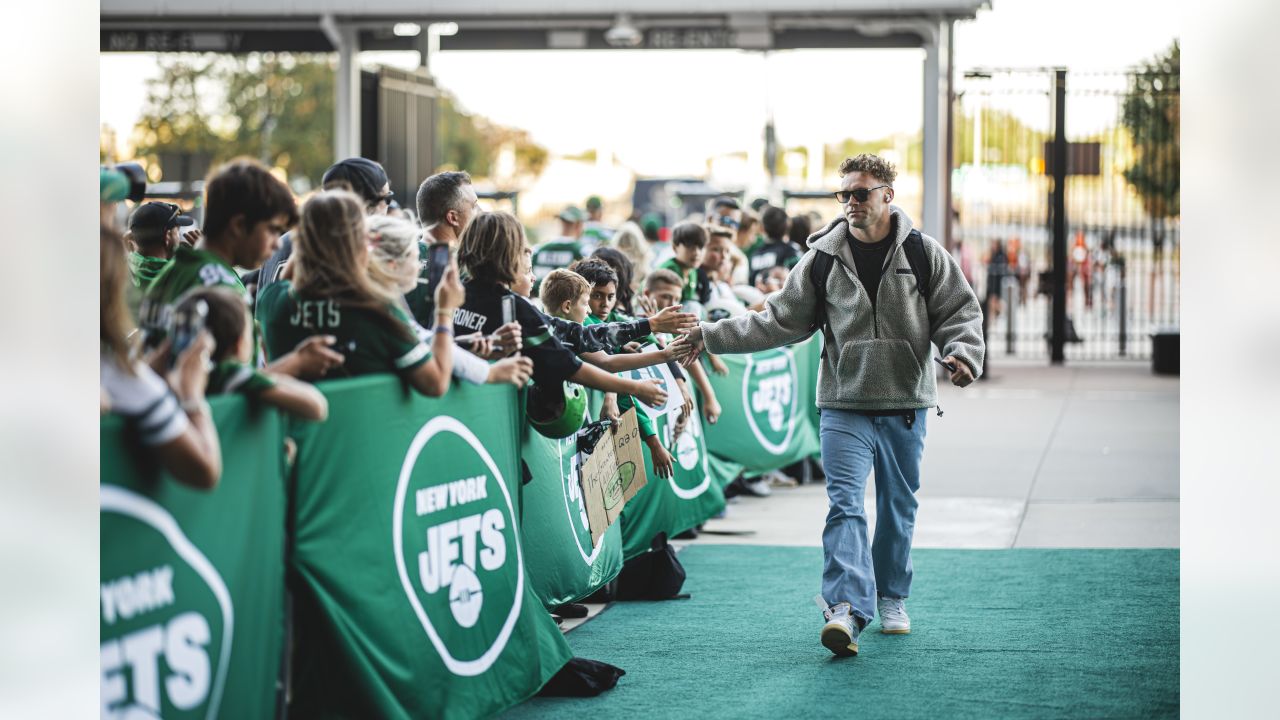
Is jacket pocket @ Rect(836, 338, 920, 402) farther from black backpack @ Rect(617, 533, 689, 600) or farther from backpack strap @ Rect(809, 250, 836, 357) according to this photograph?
black backpack @ Rect(617, 533, 689, 600)

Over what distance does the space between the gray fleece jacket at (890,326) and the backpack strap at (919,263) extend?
0.02 m

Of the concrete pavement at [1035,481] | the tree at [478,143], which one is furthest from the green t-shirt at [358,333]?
the tree at [478,143]

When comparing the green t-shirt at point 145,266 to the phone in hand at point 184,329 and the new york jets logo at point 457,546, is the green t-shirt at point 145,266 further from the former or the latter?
the phone in hand at point 184,329

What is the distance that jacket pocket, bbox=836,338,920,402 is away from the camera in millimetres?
6238

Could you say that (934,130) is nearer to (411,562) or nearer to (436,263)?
(436,263)

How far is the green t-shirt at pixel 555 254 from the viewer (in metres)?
14.3

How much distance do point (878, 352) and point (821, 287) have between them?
39cm

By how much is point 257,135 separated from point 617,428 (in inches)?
1790

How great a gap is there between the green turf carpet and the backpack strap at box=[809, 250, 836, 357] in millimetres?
1280

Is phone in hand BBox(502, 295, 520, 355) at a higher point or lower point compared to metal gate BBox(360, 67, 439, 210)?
lower

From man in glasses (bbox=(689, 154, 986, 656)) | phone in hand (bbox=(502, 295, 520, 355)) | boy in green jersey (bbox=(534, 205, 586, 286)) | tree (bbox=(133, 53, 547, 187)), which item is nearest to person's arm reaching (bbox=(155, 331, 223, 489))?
phone in hand (bbox=(502, 295, 520, 355))

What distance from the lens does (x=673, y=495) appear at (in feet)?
27.0

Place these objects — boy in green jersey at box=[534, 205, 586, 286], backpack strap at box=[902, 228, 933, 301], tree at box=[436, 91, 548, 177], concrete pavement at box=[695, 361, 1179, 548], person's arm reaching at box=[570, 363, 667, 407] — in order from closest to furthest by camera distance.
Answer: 1. person's arm reaching at box=[570, 363, 667, 407]
2. backpack strap at box=[902, 228, 933, 301]
3. concrete pavement at box=[695, 361, 1179, 548]
4. boy in green jersey at box=[534, 205, 586, 286]
5. tree at box=[436, 91, 548, 177]
